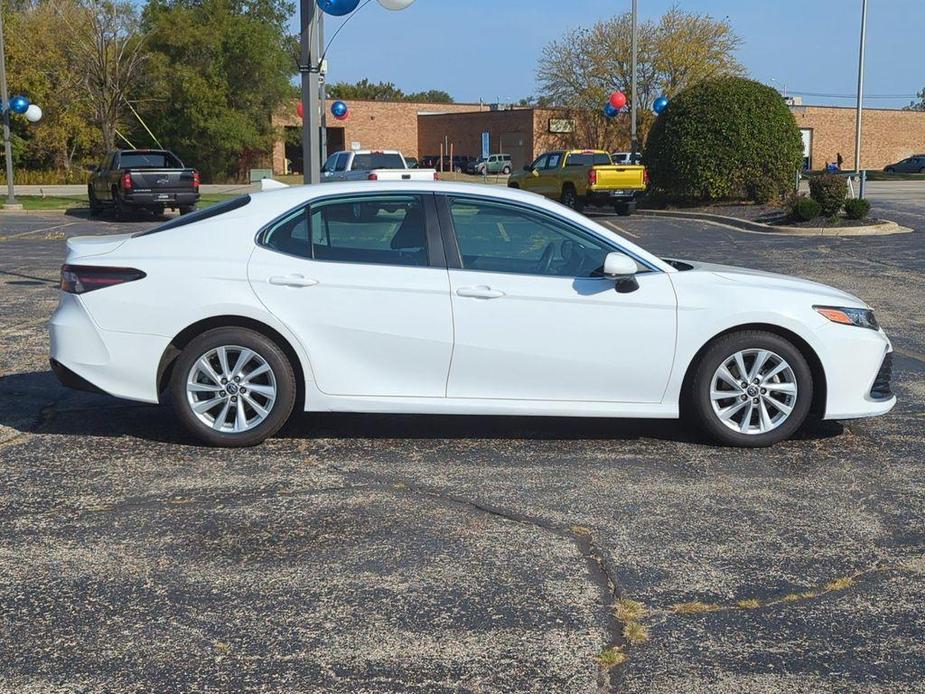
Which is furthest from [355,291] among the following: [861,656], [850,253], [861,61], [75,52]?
[75,52]

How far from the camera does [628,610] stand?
4152 millimetres

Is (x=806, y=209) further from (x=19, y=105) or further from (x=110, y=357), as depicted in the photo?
(x=19, y=105)

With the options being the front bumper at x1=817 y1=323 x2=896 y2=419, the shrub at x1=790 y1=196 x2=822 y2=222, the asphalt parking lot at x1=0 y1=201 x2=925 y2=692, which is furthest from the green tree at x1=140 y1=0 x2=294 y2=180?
the front bumper at x1=817 y1=323 x2=896 y2=419

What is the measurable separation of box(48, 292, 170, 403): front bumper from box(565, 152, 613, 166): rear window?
83.5 ft

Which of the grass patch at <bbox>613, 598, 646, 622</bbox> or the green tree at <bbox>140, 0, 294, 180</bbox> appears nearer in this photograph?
the grass patch at <bbox>613, 598, 646, 622</bbox>

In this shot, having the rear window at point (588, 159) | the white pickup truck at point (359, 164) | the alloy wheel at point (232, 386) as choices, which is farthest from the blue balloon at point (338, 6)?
the rear window at point (588, 159)

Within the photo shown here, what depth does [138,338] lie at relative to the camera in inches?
250

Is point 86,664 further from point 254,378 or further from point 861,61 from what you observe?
point 861,61

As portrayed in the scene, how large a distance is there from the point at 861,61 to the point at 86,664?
165ft

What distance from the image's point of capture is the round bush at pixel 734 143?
28016mm

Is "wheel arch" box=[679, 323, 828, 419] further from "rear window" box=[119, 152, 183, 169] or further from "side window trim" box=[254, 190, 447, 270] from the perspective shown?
"rear window" box=[119, 152, 183, 169]

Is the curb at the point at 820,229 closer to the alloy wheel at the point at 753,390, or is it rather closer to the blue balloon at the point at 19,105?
the alloy wheel at the point at 753,390

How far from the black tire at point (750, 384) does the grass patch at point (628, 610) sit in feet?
7.88

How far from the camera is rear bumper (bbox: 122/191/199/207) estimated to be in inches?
1048
